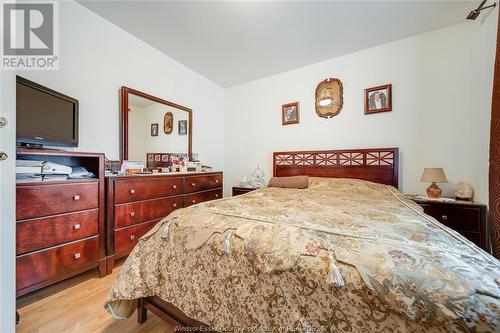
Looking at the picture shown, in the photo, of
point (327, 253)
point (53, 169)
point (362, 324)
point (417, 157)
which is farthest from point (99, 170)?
point (417, 157)

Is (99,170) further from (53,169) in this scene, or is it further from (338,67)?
(338,67)

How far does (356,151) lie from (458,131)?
1054 millimetres

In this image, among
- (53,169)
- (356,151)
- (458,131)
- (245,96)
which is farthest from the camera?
(245,96)

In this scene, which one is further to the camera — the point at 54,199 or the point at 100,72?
the point at 100,72

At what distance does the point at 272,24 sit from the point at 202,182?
2.25 meters

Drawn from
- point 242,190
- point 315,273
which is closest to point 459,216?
point 315,273

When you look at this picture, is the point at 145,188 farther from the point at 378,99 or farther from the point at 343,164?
the point at 378,99

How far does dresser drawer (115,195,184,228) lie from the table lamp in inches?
116

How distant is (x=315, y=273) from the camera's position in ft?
2.27

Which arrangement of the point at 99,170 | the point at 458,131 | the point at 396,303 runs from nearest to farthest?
the point at 396,303, the point at 99,170, the point at 458,131

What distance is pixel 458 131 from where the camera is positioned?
86.9 inches

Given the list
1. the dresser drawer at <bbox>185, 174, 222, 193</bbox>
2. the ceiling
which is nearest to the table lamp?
the ceiling

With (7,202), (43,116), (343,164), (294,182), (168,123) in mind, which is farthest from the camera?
(168,123)

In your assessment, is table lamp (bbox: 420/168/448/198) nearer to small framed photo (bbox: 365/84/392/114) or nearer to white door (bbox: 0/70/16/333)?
small framed photo (bbox: 365/84/392/114)
